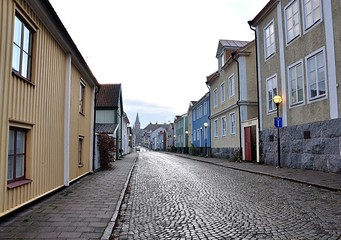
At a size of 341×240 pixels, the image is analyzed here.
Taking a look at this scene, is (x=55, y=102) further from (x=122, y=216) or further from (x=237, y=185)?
(x=237, y=185)

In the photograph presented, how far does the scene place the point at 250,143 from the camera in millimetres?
22266

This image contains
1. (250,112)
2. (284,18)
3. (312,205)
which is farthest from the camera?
(250,112)

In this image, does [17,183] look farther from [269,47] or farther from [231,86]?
[231,86]

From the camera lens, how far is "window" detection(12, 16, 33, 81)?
263 inches

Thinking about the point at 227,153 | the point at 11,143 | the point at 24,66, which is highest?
the point at 24,66

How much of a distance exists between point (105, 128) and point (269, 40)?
1581 cm

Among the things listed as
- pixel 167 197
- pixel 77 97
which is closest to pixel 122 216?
pixel 167 197

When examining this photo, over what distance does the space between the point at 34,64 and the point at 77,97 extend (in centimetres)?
496

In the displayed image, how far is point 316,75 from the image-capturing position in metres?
14.1

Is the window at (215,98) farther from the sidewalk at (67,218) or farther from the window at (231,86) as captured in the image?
the sidewalk at (67,218)

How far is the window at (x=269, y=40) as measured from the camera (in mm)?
18469

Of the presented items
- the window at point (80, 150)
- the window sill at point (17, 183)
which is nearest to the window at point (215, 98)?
the window at point (80, 150)

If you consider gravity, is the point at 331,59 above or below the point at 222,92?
below

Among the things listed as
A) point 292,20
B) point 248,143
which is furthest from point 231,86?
point 292,20
